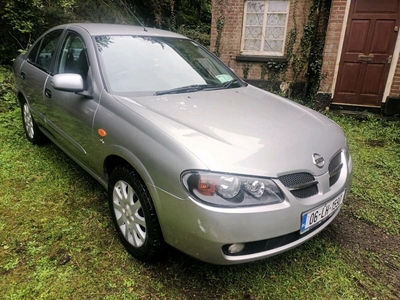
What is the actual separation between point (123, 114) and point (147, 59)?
805 mm

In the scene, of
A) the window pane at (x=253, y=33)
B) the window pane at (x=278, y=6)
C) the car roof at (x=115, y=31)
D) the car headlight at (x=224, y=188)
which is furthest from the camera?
the window pane at (x=253, y=33)

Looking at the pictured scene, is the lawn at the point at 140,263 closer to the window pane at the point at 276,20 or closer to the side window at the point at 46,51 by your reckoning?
the side window at the point at 46,51

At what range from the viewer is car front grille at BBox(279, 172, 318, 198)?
177cm

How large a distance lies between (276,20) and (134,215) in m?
6.80

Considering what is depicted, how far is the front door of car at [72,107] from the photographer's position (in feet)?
8.18

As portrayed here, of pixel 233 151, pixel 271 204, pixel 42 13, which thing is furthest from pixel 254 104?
pixel 42 13

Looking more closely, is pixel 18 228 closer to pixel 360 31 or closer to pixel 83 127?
pixel 83 127

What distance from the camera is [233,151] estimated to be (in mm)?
1757

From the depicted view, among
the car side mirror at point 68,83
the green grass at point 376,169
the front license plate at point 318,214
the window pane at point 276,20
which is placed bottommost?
the green grass at point 376,169

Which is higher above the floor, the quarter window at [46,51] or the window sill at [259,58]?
the quarter window at [46,51]

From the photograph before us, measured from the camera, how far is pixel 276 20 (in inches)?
294

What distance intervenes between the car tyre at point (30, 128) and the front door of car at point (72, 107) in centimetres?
81

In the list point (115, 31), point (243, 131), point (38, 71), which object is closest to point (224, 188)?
point (243, 131)

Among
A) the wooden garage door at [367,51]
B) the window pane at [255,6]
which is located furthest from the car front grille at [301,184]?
the window pane at [255,6]
